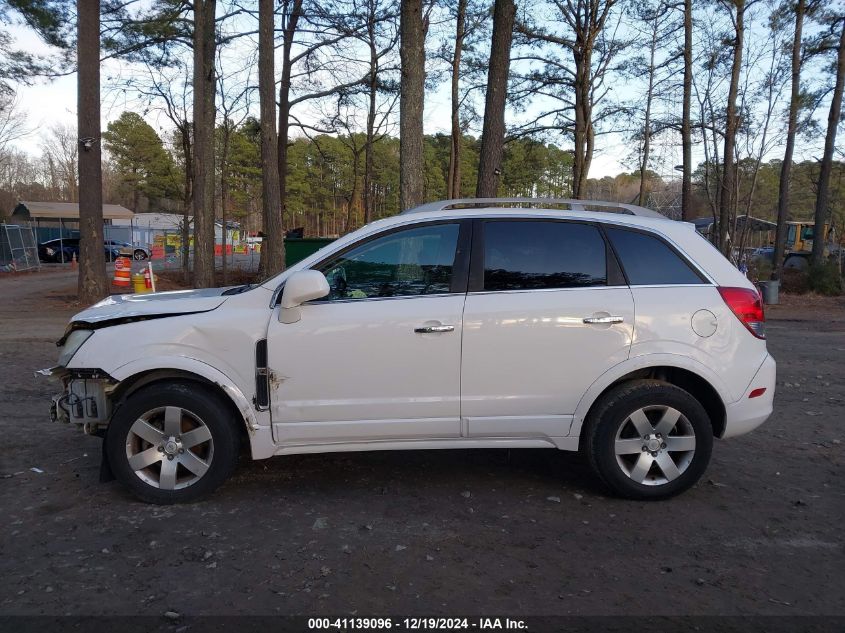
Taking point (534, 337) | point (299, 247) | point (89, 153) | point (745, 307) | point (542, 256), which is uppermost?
point (89, 153)

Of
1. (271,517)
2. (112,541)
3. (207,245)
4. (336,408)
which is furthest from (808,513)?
(207,245)

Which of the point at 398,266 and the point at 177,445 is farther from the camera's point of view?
the point at 398,266

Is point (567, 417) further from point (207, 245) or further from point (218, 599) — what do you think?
point (207, 245)

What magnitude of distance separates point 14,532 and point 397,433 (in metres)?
2.24

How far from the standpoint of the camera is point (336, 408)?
3979mm

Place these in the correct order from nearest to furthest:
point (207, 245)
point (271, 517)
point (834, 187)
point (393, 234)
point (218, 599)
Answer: point (218, 599), point (271, 517), point (393, 234), point (207, 245), point (834, 187)

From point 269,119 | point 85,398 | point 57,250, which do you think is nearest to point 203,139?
point 269,119

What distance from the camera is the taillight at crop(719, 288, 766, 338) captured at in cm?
417

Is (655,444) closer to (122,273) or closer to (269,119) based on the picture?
(269,119)

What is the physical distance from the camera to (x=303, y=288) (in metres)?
3.80

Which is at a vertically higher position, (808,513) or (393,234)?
(393,234)

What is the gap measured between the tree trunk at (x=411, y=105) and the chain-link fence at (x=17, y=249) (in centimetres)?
2309

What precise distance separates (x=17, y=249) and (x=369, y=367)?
97.4ft

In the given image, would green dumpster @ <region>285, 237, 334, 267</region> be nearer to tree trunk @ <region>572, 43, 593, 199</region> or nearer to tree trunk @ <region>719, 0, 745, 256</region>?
tree trunk @ <region>572, 43, 593, 199</region>
